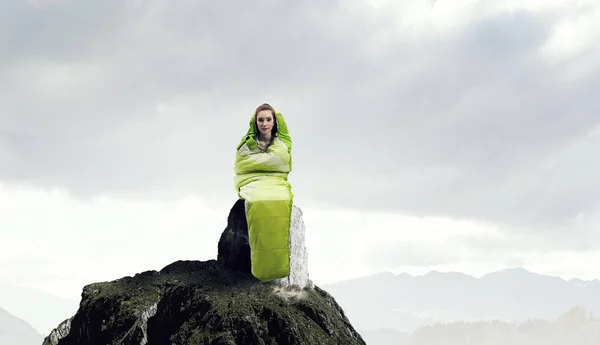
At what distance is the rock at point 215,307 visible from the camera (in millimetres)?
21672

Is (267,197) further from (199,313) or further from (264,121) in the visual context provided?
(199,313)

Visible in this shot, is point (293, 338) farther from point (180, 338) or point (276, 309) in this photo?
point (180, 338)

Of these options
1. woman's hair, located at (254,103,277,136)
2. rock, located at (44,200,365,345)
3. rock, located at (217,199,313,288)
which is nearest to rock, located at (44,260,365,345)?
rock, located at (44,200,365,345)

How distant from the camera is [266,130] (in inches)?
910

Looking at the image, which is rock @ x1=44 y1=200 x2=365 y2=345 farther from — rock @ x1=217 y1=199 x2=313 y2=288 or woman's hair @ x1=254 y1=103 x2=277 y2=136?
woman's hair @ x1=254 y1=103 x2=277 y2=136

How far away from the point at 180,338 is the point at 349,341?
18.6 feet

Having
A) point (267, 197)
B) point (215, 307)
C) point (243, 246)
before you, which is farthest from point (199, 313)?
point (267, 197)

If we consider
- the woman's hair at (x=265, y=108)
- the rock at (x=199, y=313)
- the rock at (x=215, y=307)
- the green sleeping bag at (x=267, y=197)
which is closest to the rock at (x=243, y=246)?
the rock at (x=215, y=307)

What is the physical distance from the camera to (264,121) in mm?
23094

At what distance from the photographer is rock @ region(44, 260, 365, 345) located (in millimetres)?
21594

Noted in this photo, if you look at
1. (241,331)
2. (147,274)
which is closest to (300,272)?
(241,331)

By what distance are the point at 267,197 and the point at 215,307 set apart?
3846 millimetres

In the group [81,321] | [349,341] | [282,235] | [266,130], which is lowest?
[349,341]

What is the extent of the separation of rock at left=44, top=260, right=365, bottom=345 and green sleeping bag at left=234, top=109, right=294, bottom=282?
1.03m
